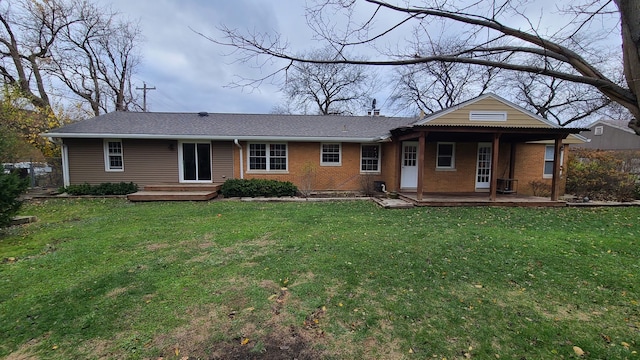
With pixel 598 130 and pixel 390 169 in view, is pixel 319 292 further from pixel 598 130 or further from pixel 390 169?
pixel 598 130

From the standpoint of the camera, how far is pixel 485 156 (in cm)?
1292

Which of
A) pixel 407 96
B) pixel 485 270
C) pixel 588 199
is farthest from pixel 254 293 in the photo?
pixel 407 96

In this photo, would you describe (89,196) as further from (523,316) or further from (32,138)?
(523,316)

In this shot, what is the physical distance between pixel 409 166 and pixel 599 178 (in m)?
7.68

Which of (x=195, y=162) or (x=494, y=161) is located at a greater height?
(x=494, y=161)

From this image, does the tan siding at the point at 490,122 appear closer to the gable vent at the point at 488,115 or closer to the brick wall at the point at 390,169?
the gable vent at the point at 488,115

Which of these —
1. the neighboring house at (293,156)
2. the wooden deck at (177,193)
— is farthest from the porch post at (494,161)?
the wooden deck at (177,193)

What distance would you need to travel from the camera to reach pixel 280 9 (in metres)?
3.69

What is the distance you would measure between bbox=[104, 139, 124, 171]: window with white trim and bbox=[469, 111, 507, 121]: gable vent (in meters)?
14.7

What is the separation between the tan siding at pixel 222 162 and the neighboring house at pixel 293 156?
1.7 inches

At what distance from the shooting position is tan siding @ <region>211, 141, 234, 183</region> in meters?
13.1

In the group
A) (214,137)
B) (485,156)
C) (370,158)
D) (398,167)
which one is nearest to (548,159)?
(485,156)

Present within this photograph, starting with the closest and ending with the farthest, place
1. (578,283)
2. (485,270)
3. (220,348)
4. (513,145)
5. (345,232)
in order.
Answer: (220,348) → (578,283) → (485,270) → (345,232) → (513,145)

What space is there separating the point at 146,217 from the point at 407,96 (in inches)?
890
